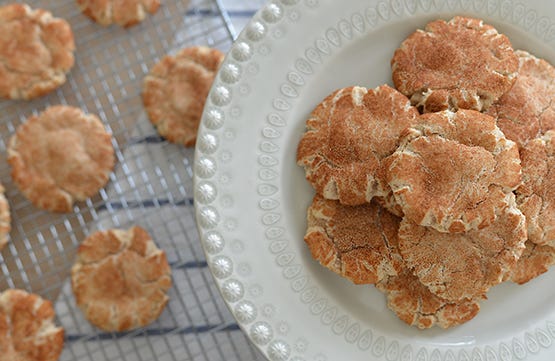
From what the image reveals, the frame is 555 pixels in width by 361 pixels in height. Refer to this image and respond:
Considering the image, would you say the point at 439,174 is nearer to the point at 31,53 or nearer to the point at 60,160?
the point at 60,160

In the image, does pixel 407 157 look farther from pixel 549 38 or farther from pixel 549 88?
pixel 549 38

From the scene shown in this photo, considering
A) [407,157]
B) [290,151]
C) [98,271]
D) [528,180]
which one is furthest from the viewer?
[98,271]

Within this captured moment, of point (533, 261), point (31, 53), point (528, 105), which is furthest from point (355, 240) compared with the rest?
point (31, 53)

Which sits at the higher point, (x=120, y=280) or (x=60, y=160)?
(x=60, y=160)

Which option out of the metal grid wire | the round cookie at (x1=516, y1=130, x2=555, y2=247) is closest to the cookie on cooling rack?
the metal grid wire

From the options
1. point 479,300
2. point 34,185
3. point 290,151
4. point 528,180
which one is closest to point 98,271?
point 34,185

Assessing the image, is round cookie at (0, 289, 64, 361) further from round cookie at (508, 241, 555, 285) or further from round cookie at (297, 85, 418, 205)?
round cookie at (508, 241, 555, 285)
